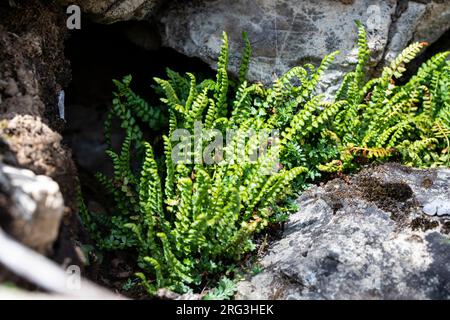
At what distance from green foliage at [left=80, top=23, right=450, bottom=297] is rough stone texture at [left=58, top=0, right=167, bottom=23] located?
0.69 metres

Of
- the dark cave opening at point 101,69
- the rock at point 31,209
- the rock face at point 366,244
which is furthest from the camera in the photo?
the dark cave opening at point 101,69

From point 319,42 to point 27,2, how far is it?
285 cm

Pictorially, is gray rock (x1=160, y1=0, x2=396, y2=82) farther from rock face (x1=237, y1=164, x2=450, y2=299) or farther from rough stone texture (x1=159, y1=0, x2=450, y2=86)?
rock face (x1=237, y1=164, x2=450, y2=299)

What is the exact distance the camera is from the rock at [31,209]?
2951 millimetres

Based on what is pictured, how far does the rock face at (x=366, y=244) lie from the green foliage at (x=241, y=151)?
0.71ft

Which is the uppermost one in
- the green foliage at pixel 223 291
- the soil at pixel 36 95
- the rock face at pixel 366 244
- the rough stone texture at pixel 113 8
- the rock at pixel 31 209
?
the rough stone texture at pixel 113 8

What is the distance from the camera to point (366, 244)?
400cm

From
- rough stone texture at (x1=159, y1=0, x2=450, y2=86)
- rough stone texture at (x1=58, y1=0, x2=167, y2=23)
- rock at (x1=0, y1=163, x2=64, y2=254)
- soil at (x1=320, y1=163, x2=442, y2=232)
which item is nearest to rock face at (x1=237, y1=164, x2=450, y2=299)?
soil at (x1=320, y1=163, x2=442, y2=232)

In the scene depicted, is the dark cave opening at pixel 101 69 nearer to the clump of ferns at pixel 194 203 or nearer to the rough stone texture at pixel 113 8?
the rough stone texture at pixel 113 8

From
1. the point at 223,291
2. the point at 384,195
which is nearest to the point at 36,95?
the point at 223,291

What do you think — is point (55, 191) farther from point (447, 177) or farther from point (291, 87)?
point (447, 177)

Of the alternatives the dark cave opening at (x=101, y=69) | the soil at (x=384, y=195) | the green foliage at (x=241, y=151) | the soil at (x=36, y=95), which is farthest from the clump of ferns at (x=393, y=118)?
the soil at (x=36, y=95)

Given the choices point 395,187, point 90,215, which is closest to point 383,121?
point 395,187

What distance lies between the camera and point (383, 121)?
4844mm
